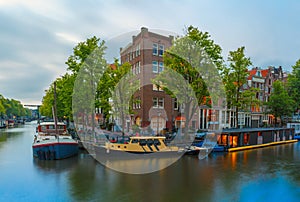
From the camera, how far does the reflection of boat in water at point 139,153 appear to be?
2015 centimetres

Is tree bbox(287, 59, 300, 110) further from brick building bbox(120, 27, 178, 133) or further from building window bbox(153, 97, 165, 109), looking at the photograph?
building window bbox(153, 97, 165, 109)

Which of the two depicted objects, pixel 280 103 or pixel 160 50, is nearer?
pixel 160 50

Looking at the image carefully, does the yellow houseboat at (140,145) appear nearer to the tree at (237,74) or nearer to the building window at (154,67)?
the tree at (237,74)

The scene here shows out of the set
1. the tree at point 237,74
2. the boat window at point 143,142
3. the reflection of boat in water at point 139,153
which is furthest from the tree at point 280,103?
the boat window at point 143,142

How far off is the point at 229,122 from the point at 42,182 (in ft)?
127

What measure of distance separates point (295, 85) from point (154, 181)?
168 feet

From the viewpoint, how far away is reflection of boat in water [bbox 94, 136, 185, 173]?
20.1 meters

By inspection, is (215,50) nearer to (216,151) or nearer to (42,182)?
(216,151)

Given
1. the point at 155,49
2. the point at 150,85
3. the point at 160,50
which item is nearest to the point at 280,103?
the point at 160,50

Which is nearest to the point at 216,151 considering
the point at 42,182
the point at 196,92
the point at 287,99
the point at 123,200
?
the point at 196,92

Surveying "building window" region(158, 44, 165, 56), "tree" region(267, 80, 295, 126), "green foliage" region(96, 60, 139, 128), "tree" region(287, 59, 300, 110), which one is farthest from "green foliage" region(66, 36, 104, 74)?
"tree" region(287, 59, 300, 110)

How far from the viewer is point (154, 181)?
589 inches

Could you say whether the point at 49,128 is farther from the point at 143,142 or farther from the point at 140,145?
the point at 143,142

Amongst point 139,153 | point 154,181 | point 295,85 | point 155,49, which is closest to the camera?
point 154,181
